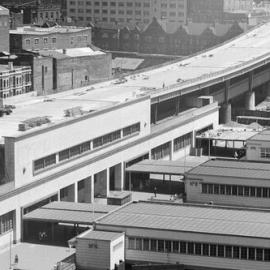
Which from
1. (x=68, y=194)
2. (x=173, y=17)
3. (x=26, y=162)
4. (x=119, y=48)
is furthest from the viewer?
(x=173, y=17)

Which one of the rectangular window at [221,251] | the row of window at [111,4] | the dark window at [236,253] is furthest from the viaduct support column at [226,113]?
the row of window at [111,4]

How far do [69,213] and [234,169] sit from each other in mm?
13940

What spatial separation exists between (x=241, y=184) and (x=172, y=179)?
976cm

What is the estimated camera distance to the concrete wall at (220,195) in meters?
60.6

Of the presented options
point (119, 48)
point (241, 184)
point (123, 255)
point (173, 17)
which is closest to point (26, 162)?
point (123, 255)

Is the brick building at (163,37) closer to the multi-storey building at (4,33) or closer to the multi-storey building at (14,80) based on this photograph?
the multi-storey building at (4,33)

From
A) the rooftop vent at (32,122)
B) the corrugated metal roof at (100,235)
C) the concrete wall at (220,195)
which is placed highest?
the rooftop vent at (32,122)

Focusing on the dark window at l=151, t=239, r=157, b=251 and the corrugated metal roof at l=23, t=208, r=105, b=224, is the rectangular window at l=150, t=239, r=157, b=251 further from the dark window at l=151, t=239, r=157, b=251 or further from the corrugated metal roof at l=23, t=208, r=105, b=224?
the corrugated metal roof at l=23, t=208, r=105, b=224

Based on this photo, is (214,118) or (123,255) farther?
(214,118)

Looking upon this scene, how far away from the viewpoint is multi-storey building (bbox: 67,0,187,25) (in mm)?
177250

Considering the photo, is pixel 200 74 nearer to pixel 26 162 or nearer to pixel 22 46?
pixel 22 46

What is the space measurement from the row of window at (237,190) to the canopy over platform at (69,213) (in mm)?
7761

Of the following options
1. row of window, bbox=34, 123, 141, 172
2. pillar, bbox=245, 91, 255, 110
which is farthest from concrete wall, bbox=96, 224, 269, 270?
pillar, bbox=245, 91, 255, 110

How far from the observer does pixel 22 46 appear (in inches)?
4572
